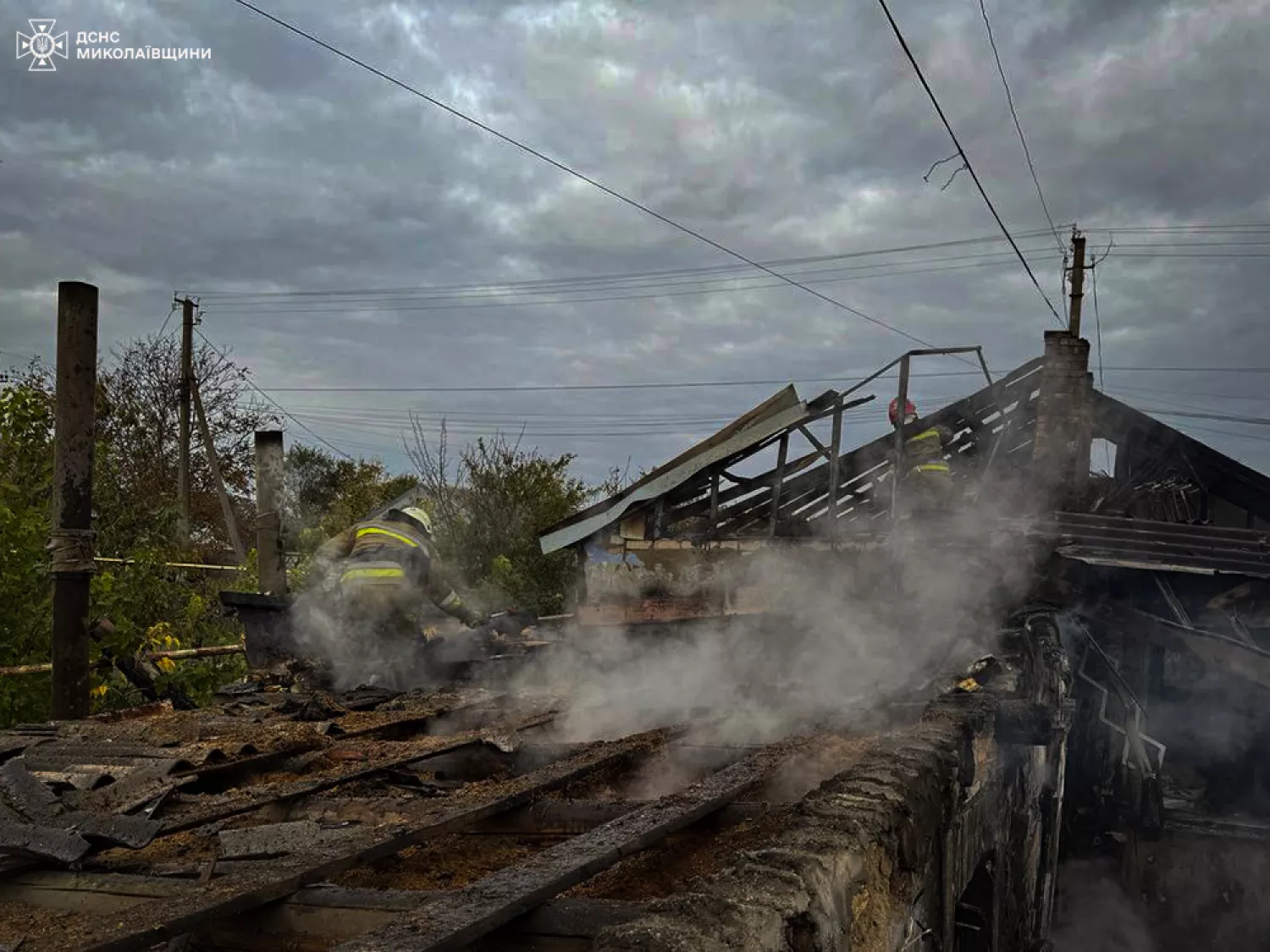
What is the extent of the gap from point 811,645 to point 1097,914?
420 cm

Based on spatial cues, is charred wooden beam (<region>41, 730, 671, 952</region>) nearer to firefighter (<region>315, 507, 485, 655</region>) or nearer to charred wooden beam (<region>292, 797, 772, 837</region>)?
charred wooden beam (<region>292, 797, 772, 837</region>)

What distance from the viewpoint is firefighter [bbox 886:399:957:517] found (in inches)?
425

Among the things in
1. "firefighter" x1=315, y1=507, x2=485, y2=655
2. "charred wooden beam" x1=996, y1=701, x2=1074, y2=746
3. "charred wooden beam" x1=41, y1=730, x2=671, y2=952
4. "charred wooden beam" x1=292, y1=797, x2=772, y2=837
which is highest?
"firefighter" x1=315, y1=507, x2=485, y2=655

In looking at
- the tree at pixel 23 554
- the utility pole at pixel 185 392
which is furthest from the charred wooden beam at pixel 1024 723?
the utility pole at pixel 185 392

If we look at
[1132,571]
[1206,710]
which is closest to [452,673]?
[1132,571]

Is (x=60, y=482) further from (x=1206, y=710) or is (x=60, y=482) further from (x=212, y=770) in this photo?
(x=1206, y=710)

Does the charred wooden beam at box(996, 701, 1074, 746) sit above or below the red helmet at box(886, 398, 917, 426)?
below

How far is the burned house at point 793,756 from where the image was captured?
105 inches

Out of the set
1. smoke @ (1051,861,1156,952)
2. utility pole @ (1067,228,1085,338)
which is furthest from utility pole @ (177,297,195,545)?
utility pole @ (1067,228,1085,338)

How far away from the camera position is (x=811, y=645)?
332 inches

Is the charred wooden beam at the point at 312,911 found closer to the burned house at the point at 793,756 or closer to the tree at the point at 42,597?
the burned house at the point at 793,756

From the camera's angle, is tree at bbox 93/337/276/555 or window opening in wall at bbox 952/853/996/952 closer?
window opening in wall at bbox 952/853/996/952

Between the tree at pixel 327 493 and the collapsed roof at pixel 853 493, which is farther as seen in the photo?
the tree at pixel 327 493

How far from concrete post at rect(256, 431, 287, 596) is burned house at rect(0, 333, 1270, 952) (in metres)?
3.03
